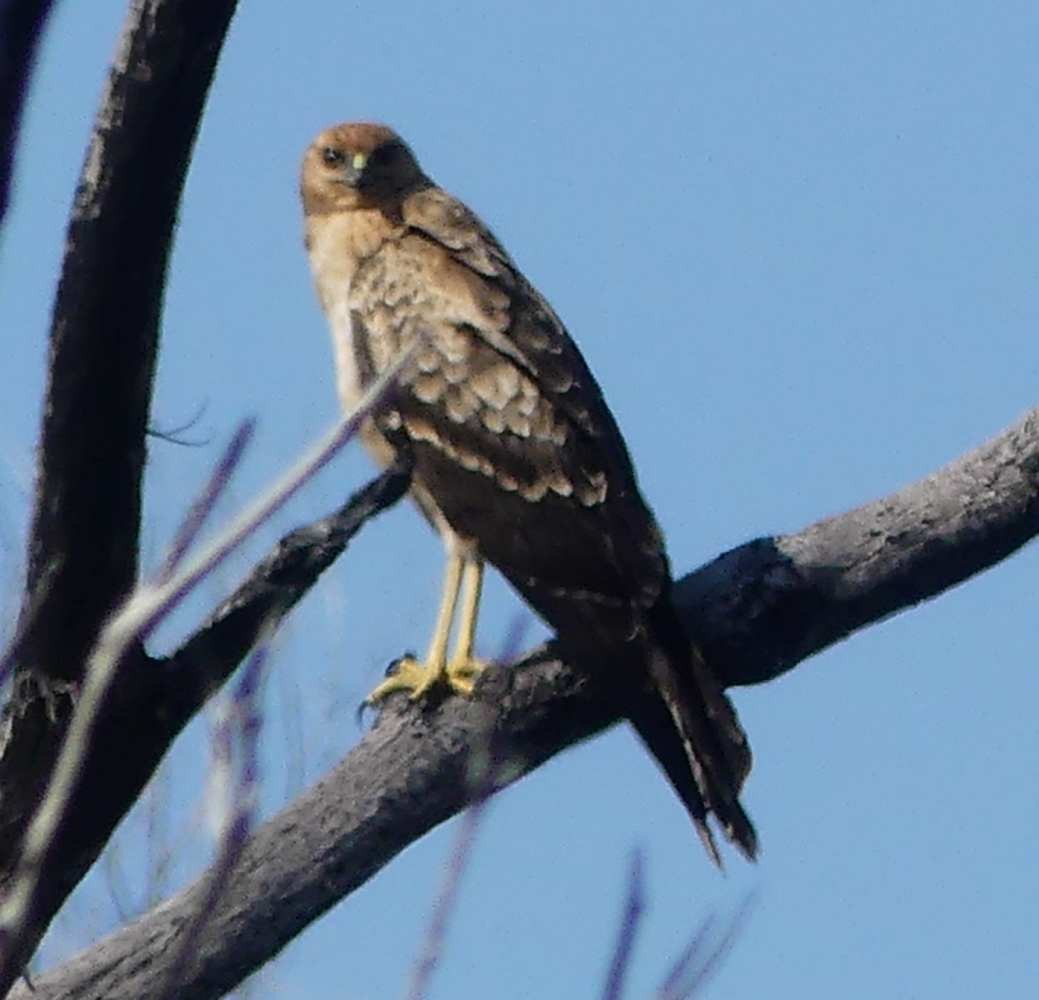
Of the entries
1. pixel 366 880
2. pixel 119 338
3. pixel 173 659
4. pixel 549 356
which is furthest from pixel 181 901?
pixel 549 356

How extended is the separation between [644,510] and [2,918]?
3.96m

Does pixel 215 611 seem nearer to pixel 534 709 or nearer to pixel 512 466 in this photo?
pixel 534 709

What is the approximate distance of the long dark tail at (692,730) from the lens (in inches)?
169

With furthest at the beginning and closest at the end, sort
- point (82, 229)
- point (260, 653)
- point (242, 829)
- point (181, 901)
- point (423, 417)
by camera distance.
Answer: point (423, 417) → point (181, 901) → point (82, 229) → point (260, 653) → point (242, 829)

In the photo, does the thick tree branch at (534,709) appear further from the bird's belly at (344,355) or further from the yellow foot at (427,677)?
the bird's belly at (344,355)

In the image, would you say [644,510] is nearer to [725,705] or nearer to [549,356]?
[549,356]

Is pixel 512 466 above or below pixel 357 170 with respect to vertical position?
below

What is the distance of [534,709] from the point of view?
4.09 metres

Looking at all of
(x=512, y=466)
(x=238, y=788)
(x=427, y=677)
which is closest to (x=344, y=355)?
(x=512, y=466)

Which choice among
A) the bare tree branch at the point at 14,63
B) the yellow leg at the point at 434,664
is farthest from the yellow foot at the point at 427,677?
the bare tree branch at the point at 14,63

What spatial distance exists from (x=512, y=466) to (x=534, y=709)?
55.6 inches

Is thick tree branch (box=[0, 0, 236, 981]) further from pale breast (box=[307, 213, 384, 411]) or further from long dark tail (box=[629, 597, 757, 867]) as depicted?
pale breast (box=[307, 213, 384, 411])

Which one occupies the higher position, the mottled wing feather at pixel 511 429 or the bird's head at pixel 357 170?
the bird's head at pixel 357 170

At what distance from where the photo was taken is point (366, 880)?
3.64m
